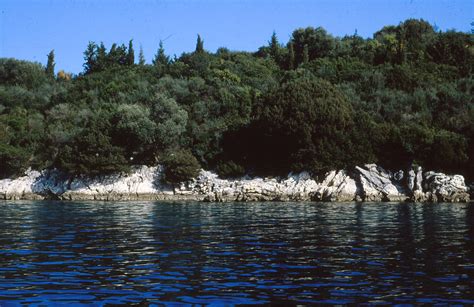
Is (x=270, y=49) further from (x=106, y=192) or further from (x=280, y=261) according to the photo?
(x=280, y=261)

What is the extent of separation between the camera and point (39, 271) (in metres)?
13.7

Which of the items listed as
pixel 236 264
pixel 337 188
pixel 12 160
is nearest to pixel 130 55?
pixel 12 160

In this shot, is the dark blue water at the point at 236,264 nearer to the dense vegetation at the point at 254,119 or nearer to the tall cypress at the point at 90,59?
the dense vegetation at the point at 254,119

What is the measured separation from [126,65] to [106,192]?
5479 centimetres

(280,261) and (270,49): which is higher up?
(270,49)

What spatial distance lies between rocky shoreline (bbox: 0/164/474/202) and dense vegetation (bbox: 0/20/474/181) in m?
1.41

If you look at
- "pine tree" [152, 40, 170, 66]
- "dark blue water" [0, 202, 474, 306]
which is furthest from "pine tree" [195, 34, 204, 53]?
"dark blue water" [0, 202, 474, 306]

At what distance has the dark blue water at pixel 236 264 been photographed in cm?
1112

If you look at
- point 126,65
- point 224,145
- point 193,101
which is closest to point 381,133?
point 224,145

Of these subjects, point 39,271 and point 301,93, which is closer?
point 39,271

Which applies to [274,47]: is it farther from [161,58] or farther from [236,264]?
[236,264]

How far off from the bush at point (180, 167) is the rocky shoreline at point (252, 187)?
3.08ft

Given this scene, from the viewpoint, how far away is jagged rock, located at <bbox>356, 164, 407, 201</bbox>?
181 ft

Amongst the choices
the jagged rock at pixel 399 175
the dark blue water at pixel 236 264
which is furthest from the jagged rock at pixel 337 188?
the dark blue water at pixel 236 264
